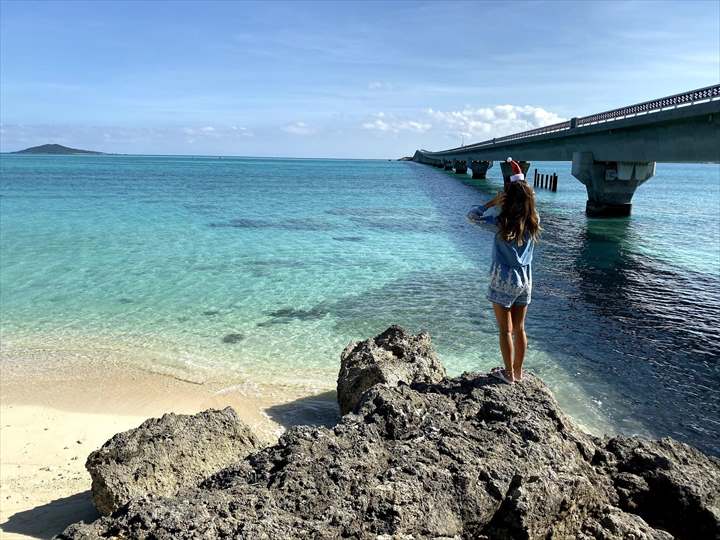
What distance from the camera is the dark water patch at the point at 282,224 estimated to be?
2936 cm

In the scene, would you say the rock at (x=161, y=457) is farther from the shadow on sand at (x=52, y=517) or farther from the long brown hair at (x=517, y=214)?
the long brown hair at (x=517, y=214)

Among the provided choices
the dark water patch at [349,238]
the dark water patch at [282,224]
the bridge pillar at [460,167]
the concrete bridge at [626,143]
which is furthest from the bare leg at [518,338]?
the bridge pillar at [460,167]

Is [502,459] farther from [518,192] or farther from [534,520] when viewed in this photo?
[518,192]

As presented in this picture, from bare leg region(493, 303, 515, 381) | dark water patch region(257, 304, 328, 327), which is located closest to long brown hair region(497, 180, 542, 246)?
bare leg region(493, 303, 515, 381)

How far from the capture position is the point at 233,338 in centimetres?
1189

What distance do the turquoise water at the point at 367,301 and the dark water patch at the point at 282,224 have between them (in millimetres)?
342

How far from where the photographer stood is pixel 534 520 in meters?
3.68

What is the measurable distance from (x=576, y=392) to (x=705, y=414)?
172 cm

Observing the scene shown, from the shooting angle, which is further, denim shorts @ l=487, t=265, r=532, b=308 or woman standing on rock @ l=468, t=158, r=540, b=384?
denim shorts @ l=487, t=265, r=532, b=308

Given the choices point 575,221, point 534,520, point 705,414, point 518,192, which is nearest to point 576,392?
point 705,414

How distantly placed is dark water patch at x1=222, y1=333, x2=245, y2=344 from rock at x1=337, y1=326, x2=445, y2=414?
4.19 metres

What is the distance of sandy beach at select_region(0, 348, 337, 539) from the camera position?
5.83m

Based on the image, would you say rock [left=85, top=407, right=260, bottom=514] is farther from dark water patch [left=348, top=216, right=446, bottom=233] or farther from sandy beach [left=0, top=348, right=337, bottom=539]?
dark water patch [left=348, top=216, right=446, bottom=233]

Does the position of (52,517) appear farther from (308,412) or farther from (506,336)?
(506,336)
